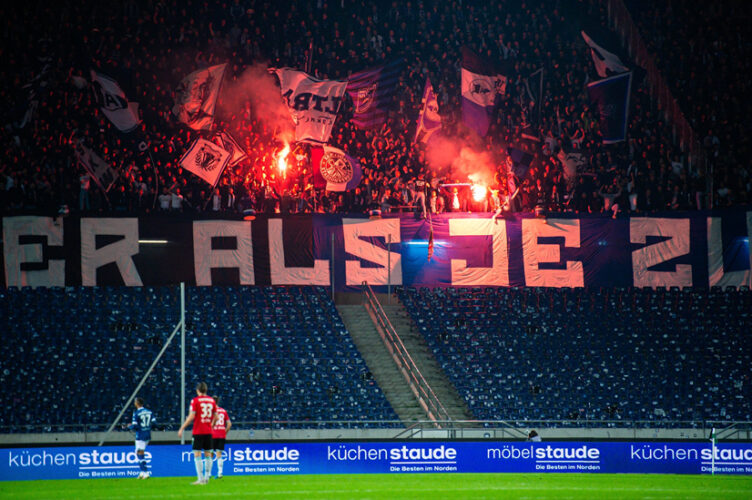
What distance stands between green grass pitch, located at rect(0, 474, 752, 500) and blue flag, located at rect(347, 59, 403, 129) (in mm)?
17392

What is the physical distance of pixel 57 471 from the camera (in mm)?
20938

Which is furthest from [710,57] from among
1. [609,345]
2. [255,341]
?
[255,341]

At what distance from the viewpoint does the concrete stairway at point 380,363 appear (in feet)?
101

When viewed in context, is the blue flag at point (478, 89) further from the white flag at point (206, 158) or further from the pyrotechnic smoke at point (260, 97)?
the white flag at point (206, 158)

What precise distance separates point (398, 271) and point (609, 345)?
8.17 m

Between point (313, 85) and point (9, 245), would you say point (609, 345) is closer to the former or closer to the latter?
point (313, 85)

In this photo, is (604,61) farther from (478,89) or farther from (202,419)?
(202,419)

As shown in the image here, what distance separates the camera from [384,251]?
3447 centimetres

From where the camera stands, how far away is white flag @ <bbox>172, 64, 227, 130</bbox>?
34.2m

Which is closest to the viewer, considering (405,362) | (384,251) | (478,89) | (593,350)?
(405,362)

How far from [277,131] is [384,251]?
6.36m

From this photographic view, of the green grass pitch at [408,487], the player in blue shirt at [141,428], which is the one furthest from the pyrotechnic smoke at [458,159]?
the player in blue shirt at [141,428]

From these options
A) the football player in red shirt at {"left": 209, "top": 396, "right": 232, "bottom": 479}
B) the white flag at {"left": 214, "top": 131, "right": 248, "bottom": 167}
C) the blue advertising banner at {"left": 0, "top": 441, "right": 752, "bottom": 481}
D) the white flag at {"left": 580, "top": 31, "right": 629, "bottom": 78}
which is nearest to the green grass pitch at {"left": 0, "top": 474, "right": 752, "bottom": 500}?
the blue advertising banner at {"left": 0, "top": 441, "right": 752, "bottom": 481}

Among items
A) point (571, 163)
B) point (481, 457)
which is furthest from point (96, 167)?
point (481, 457)
